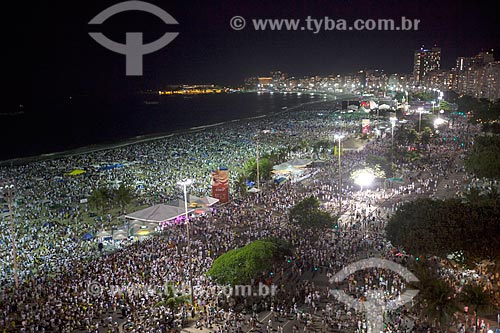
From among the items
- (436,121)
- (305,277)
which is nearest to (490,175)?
(305,277)

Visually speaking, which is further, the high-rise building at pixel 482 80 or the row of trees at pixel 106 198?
the high-rise building at pixel 482 80

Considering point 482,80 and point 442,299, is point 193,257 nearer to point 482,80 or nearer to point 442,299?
point 442,299

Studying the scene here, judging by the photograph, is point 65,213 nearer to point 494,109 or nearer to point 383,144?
point 383,144

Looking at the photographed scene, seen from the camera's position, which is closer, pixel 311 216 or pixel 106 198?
pixel 311 216

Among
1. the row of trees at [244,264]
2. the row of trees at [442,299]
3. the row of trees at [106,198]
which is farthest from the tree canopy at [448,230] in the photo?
the row of trees at [106,198]

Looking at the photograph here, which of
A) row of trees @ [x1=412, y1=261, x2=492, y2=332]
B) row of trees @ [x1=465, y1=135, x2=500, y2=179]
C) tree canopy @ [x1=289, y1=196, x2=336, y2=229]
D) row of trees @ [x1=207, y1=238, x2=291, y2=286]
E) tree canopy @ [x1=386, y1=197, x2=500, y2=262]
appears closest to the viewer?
row of trees @ [x1=412, y1=261, x2=492, y2=332]

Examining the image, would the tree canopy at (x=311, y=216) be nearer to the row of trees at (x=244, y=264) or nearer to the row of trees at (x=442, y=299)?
the row of trees at (x=244, y=264)

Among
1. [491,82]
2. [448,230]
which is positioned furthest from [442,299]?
[491,82]

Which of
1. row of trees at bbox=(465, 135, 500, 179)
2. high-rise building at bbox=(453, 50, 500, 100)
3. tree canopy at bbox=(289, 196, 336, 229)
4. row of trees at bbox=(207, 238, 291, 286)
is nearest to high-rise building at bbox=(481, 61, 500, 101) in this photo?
high-rise building at bbox=(453, 50, 500, 100)

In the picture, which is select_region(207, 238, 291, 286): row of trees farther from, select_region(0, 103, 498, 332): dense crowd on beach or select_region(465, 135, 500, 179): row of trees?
select_region(465, 135, 500, 179): row of trees
